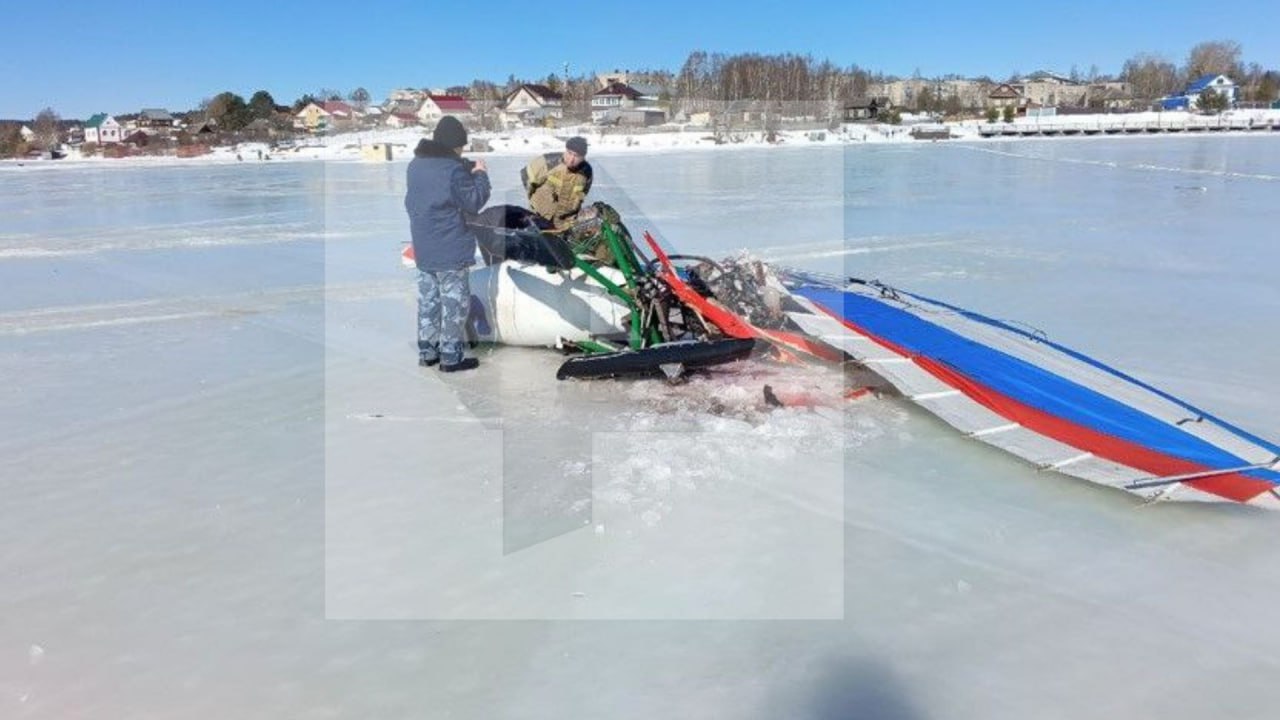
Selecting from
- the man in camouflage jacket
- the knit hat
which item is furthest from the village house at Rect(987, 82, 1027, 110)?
the knit hat

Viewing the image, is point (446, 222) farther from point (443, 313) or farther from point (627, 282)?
point (627, 282)

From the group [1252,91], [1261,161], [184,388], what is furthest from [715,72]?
[184,388]

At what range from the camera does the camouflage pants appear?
5164 mm

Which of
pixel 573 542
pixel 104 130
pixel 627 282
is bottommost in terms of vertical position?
pixel 573 542

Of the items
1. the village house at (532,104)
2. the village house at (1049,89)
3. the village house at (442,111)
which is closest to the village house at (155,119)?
the village house at (532,104)

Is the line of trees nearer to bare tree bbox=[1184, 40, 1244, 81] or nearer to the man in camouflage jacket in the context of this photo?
bare tree bbox=[1184, 40, 1244, 81]

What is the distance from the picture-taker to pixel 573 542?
3051mm

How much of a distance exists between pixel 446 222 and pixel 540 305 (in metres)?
0.77

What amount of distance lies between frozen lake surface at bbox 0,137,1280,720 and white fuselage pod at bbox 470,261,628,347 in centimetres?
18

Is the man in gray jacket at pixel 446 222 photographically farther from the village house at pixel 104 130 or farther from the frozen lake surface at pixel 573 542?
the village house at pixel 104 130

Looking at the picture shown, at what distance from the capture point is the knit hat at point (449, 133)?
16.4ft

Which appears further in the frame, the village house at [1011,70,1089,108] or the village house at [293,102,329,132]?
the village house at [1011,70,1089,108]

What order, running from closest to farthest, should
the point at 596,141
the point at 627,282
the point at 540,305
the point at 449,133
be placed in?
the point at 449,133, the point at 627,282, the point at 540,305, the point at 596,141

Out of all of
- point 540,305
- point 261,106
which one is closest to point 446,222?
point 540,305
